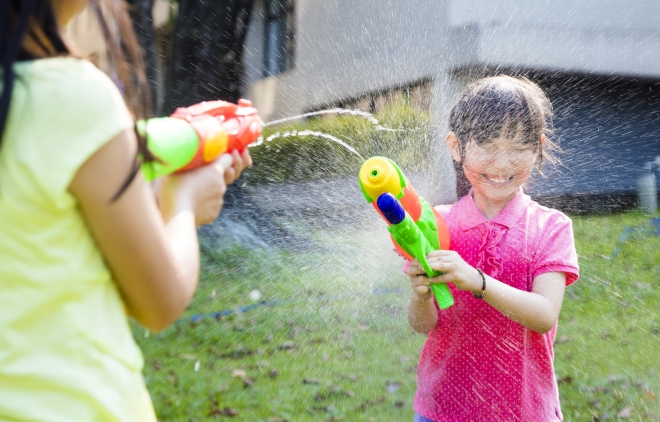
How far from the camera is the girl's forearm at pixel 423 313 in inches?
81.5

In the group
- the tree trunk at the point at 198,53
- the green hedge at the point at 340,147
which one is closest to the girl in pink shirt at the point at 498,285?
the green hedge at the point at 340,147

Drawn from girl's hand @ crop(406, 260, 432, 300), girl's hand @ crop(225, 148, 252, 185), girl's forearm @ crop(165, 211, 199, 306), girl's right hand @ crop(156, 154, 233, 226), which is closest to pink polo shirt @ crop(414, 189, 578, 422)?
girl's hand @ crop(406, 260, 432, 300)

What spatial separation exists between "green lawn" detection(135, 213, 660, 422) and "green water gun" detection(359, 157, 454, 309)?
4.70ft

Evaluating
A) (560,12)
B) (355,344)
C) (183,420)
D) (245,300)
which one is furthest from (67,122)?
(560,12)

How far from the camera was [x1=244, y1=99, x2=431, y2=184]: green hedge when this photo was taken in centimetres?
446

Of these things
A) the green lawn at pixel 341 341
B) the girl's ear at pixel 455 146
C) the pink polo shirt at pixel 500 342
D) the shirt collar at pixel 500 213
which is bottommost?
the green lawn at pixel 341 341

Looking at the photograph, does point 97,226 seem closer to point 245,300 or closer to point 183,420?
point 183,420

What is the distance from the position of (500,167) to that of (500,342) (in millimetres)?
497

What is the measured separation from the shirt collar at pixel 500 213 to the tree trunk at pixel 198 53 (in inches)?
222

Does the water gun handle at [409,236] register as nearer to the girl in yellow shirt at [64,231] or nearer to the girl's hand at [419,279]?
the girl's hand at [419,279]

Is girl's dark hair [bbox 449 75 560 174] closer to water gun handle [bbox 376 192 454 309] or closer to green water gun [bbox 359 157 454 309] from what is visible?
green water gun [bbox 359 157 454 309]

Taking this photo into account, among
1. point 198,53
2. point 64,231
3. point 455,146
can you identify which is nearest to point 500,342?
point 455,146

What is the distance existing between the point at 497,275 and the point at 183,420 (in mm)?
Answer: 2226

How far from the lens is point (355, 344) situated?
4.70 m
